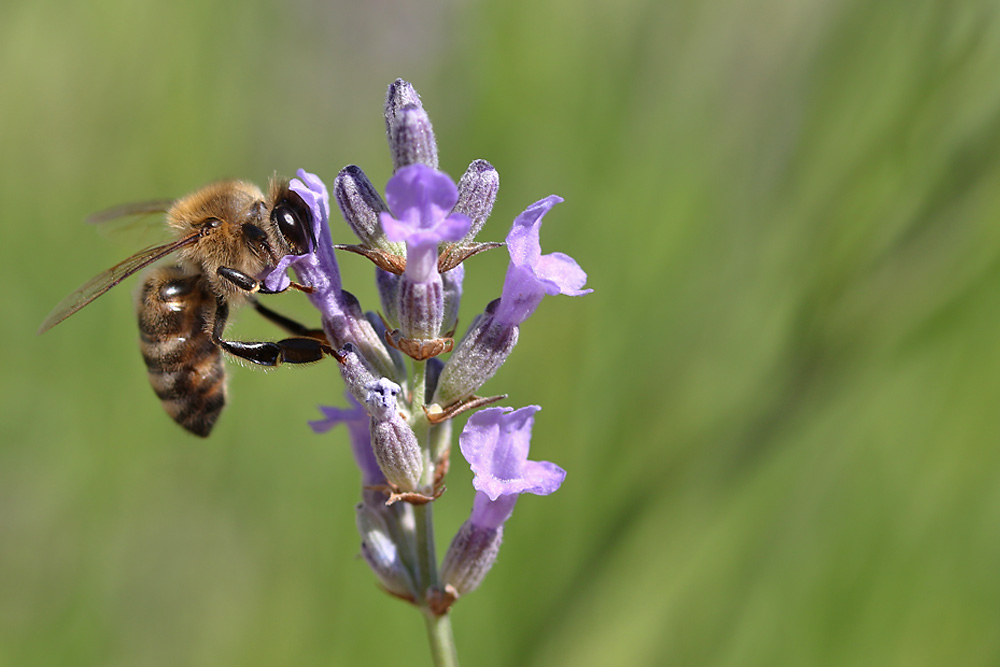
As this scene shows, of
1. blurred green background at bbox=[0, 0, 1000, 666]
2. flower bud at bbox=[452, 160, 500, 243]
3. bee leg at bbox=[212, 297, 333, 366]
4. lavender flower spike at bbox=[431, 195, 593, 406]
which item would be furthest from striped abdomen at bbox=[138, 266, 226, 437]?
flower bud at bbox=[452, 160, 500, 243]

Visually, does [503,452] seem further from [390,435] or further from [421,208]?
[421,208]

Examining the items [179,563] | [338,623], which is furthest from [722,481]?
[179,563]

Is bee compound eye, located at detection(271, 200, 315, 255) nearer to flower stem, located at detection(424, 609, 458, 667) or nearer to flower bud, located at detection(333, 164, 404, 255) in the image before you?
flower bud, located at detection(333, 164, 404, 255)

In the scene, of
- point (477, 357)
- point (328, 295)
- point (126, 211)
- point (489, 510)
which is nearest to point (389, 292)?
point (328, 295)

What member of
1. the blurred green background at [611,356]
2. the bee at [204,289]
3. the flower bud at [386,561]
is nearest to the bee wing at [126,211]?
the blurred green background at [611,356]

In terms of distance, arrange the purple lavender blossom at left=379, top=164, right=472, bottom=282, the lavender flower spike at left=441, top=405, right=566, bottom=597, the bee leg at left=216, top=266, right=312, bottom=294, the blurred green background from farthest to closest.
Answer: the blurred green background < the bee leg at left=216, top=266, right=312, bottom=294 < the lavender flower spike at left=441, top=405, right=566, bottom=597 < the purple lavender blossom at left=379, top=164, right=472, bottom=282

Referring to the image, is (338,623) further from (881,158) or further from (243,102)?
(243,102)

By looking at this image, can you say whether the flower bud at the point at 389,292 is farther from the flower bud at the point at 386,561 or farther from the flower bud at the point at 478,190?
the flower bud at the point at 386,561
